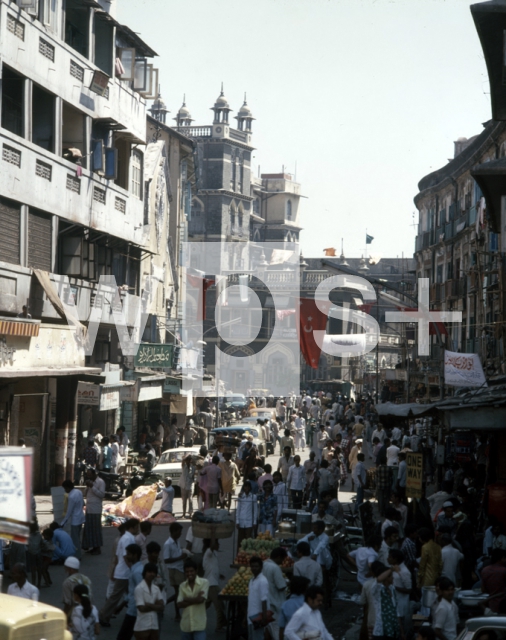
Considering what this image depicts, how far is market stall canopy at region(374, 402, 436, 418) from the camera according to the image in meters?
17.2

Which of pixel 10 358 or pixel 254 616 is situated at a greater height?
pixel 10 358

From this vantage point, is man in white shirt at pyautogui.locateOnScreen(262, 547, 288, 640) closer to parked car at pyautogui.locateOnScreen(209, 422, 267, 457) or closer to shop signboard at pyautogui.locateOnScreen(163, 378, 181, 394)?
parked car at pyautogui.locateOnScreen(209, 422, 267, 457)

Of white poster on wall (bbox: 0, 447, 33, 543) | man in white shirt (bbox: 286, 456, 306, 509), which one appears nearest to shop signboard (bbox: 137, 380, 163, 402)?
man in white shirt (bbox: 286, 456, 306, 509)

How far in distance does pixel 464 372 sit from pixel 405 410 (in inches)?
164

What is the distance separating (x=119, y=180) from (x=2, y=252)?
→ 9.46 meters

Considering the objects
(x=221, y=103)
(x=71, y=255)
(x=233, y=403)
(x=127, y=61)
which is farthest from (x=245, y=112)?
(x=71, y=255)

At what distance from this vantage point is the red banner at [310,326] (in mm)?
26369

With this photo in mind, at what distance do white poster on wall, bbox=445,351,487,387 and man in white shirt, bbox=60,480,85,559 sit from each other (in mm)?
9102

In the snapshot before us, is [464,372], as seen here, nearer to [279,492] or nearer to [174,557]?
[279,492]

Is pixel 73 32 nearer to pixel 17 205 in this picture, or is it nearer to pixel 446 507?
pixel 17 205

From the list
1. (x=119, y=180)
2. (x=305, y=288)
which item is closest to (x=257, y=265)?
(x=305, y=288)

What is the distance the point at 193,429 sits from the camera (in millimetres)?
36188

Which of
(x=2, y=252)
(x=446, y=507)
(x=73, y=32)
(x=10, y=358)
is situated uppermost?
(x=73, y=32)

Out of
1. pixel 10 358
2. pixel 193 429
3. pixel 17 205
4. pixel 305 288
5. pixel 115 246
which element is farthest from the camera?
pixel 305 288
